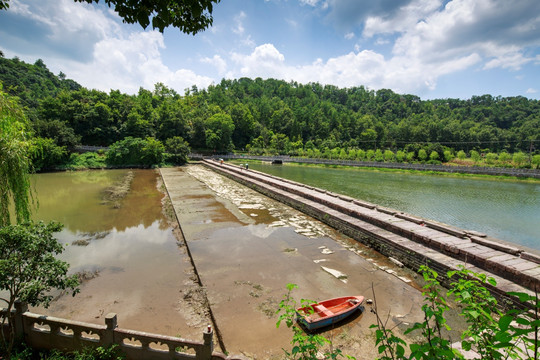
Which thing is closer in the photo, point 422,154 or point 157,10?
point 157,10

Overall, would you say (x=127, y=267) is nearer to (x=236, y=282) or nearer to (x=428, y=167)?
(x=236, y=282)

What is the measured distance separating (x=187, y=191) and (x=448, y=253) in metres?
17.1

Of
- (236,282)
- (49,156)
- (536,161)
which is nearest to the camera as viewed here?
(236,282)

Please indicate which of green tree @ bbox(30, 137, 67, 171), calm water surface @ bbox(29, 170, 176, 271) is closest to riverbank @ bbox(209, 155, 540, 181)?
green tree @ bbox(30, 137, 67, 171)

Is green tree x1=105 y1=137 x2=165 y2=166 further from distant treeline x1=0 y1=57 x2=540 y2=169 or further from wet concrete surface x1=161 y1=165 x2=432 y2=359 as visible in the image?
wet concrete surface x1=161 y1=165 x2=432 y2=359

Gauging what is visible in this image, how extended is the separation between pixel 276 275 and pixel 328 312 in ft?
8.28

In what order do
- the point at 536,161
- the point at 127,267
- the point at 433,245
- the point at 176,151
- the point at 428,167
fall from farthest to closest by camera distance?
the point at 428,167 < the point at 176,151 < the point at 536,161 < the point at 433,245 < the point at 127,267

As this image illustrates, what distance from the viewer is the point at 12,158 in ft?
21.7

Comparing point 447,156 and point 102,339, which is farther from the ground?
point 102,339

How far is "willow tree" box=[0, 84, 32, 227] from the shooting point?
6.38 m

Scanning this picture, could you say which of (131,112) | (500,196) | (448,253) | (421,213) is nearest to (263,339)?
(448,253)

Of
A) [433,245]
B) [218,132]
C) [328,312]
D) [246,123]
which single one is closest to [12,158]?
[328,312]

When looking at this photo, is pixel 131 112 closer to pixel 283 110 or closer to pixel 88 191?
pixel 88 191

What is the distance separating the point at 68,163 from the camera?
111 ft
